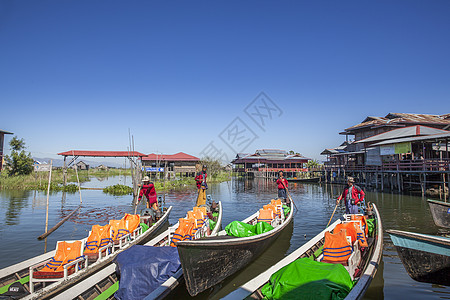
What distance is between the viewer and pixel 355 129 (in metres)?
36.9

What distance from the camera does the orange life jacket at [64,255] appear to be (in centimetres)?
579

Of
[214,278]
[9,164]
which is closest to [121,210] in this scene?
[214,278]

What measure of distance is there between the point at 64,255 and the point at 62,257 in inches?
2.0

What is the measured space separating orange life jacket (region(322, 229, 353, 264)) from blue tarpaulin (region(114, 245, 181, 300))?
3.23 m

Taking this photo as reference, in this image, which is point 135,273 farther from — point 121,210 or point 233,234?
point 121,210

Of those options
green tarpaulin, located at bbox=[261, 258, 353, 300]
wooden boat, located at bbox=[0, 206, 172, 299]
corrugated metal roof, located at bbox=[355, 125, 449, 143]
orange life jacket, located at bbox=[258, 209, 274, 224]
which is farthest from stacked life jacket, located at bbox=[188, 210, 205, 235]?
corrugated metal roof, located at bbox=[355, 125, 449, 143]

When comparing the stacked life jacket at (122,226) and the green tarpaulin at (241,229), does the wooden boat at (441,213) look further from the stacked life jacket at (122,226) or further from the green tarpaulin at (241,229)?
the stacked life jacket at (122,226)

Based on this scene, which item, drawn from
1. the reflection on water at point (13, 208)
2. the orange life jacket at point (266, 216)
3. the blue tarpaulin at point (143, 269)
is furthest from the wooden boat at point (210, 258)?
the reflection on water at point (13, 208)

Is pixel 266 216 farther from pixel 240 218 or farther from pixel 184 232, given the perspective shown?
pixel 240 218

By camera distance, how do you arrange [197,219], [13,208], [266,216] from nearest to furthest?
[197,219] < [266,216] < [13,208]

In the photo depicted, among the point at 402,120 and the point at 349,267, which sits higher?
the point at 402,120

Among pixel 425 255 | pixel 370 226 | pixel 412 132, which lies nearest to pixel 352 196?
pixel 370 226

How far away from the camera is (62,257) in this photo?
5992mm

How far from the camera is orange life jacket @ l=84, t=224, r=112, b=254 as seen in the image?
6.93 metres
